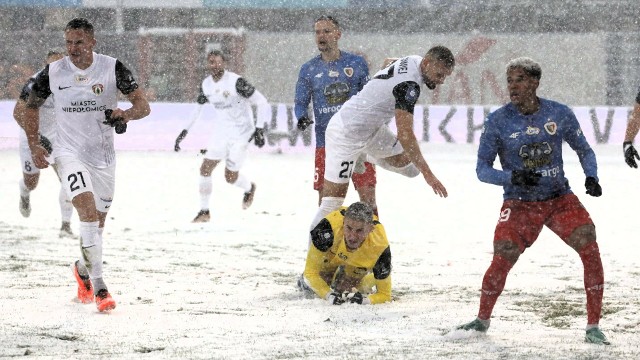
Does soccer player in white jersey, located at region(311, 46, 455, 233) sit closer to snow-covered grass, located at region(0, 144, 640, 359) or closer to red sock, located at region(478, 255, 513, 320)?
snow-covered grass, located at region(0, 144, 640, 359)

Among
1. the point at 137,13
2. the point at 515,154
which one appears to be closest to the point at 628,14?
the point at 137,13

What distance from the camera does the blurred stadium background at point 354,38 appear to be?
27.4 meters

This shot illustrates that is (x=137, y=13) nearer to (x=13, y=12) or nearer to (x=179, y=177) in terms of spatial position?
(x=13, y=12)

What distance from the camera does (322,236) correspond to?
26.8 ft

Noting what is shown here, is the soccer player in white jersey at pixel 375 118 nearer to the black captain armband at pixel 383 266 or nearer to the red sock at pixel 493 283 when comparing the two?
the black captain armband at pixel 383 266

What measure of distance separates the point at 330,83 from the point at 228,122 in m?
5.41

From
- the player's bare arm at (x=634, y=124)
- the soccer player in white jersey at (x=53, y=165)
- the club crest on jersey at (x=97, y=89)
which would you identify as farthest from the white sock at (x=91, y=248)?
the player's bare arm at (x=634, y=124)

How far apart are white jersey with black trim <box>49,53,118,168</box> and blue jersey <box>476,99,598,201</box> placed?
9.53ft

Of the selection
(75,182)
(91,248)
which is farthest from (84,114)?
(91,248)

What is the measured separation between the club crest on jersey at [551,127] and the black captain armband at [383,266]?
1909mm

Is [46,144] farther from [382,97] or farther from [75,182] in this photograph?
[382,97]

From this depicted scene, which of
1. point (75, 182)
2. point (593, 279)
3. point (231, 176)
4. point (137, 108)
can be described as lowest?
point (593, 279)

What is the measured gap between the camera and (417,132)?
72.1 ft

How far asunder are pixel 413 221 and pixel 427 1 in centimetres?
1695
